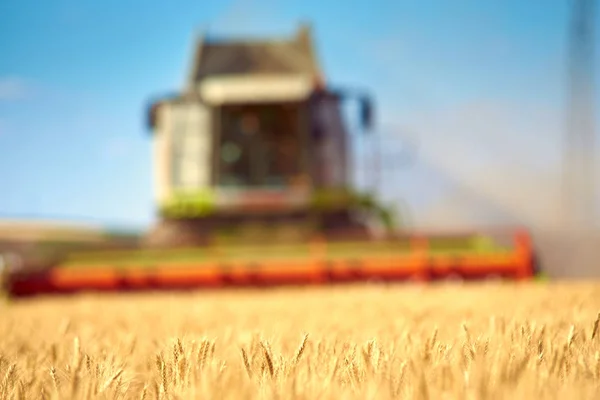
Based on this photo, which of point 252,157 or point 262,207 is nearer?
point 262,207

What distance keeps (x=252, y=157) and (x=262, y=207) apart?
2.22 metres

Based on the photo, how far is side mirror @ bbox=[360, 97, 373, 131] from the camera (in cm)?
1562

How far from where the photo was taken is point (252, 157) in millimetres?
16938

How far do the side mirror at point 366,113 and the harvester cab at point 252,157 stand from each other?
0.02 m

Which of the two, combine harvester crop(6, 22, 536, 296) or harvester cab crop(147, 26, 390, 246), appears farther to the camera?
harvester cab crop(147, 26, 390, 246)

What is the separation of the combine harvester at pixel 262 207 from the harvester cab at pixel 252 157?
3cm

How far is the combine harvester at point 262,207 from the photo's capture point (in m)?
9.64

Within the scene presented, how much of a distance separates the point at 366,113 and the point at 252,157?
329cm

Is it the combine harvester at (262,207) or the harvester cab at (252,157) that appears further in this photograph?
the harvester cab at (252,157)

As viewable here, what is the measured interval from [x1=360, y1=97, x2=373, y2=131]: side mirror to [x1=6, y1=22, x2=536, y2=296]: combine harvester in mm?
26

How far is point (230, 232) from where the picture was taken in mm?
15094

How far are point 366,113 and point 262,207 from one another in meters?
3.43

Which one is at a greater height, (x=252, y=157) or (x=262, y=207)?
(x=252, y=157)

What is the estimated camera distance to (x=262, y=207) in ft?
49.8
